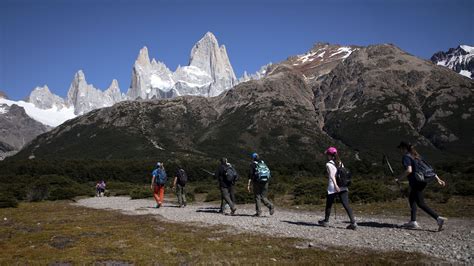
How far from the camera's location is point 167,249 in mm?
12047

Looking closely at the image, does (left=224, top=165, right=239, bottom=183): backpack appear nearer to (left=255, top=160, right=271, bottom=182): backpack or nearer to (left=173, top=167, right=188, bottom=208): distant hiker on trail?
(left=255, top=160, right=271, bottom=182): backpack

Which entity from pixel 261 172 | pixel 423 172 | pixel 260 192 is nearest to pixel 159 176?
pixel 260 192

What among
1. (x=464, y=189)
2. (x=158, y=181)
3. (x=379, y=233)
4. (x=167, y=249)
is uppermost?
(x=464, y=189)

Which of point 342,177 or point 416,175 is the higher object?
point 416,175

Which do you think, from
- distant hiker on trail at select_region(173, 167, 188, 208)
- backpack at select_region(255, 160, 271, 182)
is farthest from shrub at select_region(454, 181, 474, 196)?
distant hiker on trail at select_region(173, 167, 188, 208)

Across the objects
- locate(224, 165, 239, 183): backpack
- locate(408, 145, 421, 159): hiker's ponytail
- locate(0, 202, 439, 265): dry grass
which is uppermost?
locate(408, 145, 421, 159): hiker's ponytail

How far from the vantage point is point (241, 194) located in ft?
104

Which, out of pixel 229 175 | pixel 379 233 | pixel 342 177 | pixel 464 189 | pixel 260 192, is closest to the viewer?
pixel 379 233

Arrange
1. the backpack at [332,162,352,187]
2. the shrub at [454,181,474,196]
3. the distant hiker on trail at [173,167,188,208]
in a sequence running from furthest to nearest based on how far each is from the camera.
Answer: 1. the distant hiker on trail at [173,167,188,208]
2. the shrub at [454,181,474,196]
3. the backpack at [332,162,352,187]

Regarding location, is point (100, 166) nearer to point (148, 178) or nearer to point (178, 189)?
point (148, 178)

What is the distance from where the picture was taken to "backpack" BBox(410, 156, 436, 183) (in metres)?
14.3

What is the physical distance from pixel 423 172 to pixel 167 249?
8.72 m

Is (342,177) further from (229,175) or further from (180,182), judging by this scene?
(180,182)

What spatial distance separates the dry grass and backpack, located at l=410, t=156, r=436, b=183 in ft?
14.6
